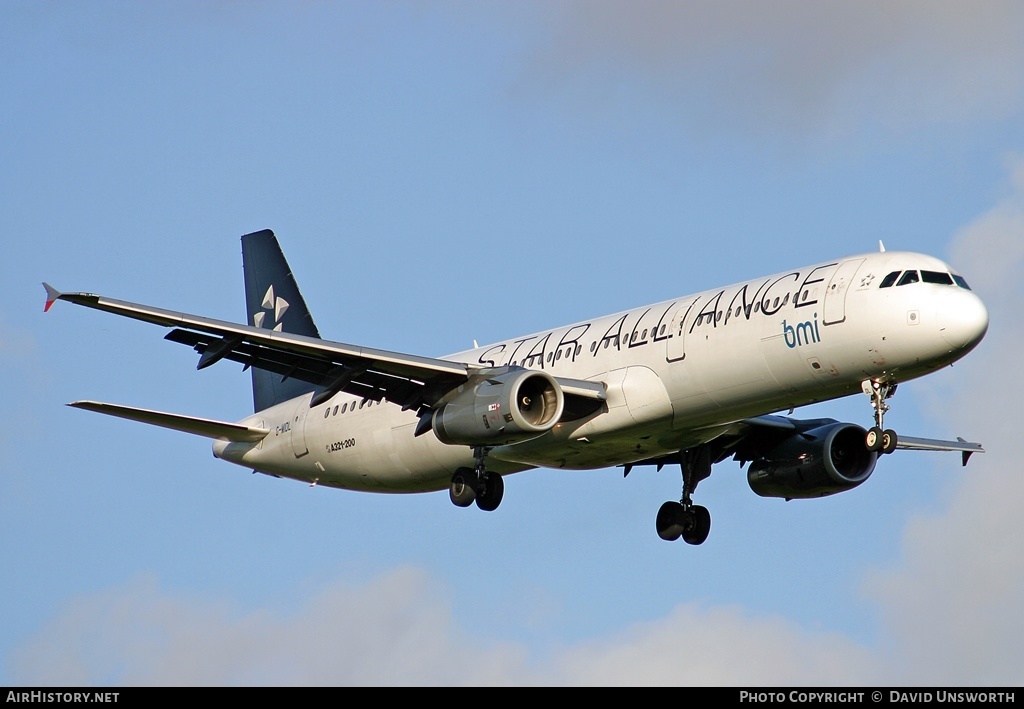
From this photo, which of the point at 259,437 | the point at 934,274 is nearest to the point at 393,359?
the point at 259,437

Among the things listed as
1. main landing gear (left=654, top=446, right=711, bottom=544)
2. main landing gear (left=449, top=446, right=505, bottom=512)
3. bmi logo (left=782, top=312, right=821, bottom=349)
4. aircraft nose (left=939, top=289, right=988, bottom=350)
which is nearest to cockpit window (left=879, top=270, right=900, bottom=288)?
aircraft nose (left=939, top=289, right=988, bottom=350)

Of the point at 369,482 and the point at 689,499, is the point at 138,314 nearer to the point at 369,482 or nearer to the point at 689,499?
the point at 369,482

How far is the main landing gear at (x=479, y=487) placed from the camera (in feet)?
130

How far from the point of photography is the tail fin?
48.4 meters

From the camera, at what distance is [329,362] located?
129ft

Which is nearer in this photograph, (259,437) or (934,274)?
(934,274)

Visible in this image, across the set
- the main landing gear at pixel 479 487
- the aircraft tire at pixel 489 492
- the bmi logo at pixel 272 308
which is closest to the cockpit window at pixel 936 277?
the main landing gear at pixel 479 487

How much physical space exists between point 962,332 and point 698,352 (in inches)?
235

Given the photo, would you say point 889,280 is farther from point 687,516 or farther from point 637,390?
point 687,516

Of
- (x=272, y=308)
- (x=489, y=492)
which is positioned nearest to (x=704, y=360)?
(x=489, y=492)

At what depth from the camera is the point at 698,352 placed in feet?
119

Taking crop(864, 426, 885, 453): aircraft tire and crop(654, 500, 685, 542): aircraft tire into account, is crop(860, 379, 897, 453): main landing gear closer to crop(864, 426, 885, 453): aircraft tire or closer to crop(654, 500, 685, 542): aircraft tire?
crop(864, 426, 885, 453): aircraft tire

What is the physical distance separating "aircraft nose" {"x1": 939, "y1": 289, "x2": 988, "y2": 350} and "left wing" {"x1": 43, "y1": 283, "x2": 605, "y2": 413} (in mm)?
8276

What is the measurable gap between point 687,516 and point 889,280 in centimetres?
1091
